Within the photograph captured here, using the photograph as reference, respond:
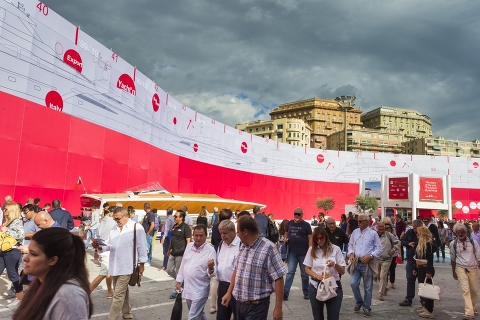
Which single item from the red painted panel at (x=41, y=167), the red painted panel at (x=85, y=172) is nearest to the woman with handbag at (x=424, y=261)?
the red painted panel at (x=41, y=167)

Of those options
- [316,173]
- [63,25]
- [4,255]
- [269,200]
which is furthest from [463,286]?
[316,173]

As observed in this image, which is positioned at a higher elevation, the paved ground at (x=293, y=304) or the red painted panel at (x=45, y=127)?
the red painted panel at (x=45, y=127)

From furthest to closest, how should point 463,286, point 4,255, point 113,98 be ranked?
point 113,98
point 463,286
point 4,255

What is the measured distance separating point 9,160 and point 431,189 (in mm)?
33842

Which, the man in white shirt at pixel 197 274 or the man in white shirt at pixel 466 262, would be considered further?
the man in white shirt at pixel 466 262

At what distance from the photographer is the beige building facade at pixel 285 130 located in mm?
91938

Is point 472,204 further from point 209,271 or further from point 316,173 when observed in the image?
point 209,271

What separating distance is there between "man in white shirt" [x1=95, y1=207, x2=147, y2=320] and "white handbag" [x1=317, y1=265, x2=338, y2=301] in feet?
9.07

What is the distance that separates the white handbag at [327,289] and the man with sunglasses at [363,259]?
221cm

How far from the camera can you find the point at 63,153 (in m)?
17.6

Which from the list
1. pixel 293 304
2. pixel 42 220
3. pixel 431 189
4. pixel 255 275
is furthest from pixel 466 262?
pixel 431 189

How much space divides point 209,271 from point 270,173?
115ft

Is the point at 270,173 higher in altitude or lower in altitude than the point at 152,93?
lower

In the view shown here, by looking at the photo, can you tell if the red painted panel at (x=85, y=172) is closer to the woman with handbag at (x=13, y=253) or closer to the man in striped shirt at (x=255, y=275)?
the woman with handbag at (x=13, y=253)
